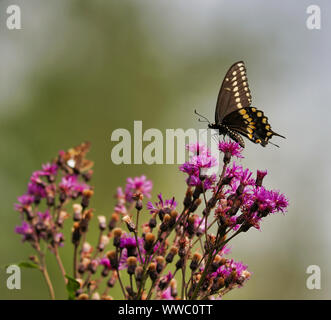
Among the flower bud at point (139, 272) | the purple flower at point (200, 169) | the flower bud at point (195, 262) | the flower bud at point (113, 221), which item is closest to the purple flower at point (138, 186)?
the flower bud at point (113, 221)

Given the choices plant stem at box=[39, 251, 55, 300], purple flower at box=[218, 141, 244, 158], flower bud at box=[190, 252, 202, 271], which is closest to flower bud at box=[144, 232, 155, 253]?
flower bud at box=[190, 252, 202, 271]

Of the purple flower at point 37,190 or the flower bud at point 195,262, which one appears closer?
the flower bud at point 195,262

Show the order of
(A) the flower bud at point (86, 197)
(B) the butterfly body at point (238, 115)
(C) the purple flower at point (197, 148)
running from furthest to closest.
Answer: (B) the butterfly body at point (238, 115), (A) the flower bud at point (86, 197), (C) the purple flower at point (197, 148)

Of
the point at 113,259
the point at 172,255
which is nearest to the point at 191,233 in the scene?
the point at 172,255

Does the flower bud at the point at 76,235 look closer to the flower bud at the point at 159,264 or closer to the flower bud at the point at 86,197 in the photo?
the flower bud at the point at 86,197

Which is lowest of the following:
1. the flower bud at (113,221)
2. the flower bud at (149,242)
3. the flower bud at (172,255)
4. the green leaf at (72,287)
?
the green leaf at (72,287)
